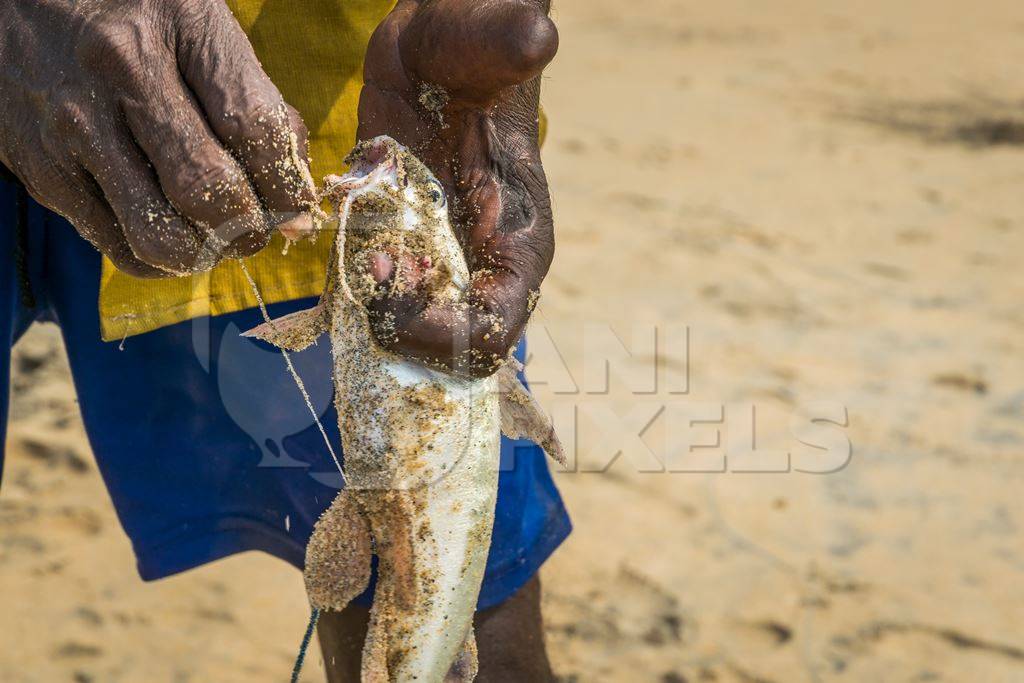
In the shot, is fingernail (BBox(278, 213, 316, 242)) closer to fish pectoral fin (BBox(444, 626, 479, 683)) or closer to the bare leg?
fish pectoral fin (BBox(444, 626, 479, 683))

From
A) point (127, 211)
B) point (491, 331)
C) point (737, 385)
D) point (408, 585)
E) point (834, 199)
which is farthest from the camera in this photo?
point (834, 199)

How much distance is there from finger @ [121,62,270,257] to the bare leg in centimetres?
98

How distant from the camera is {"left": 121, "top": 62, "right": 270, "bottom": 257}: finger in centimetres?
156

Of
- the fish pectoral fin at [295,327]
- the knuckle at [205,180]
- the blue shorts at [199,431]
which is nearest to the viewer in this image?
the knuckle at [205,180]

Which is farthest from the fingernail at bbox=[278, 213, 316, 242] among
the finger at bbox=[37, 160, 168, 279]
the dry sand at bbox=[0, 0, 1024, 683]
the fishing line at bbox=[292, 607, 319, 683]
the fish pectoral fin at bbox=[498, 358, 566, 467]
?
the dry sand at bbox=[0, 0, 1024, 683]

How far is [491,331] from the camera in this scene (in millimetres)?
1715

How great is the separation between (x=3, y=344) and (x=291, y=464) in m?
0.61

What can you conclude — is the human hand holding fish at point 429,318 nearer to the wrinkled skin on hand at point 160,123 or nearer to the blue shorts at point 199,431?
the wrinkled skin on hand at point 160,123

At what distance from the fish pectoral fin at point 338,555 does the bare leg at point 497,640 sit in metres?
0.33

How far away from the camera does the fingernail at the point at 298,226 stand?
168 centimetres

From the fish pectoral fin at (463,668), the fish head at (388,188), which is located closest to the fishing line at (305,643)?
the fish pectoral fin at (463,668)

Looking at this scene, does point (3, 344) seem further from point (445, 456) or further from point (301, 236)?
point (445, 456)

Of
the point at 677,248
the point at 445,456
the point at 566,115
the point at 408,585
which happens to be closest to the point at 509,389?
the point at 445,456

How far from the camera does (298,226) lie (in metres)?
1.69
